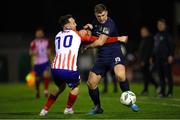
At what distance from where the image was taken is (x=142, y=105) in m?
15.4

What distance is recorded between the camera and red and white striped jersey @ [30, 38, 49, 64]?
20.3 m

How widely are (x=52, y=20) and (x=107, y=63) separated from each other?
2989cm

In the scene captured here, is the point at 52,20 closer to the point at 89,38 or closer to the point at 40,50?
the point at 40,50

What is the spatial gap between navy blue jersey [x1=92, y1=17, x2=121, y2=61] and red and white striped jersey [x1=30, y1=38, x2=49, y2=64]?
7.06 meters

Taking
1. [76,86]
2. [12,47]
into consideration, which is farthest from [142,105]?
[12,47]

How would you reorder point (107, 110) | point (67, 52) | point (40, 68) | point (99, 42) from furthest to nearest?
point (40, 68), point (107, 110), point (99, 42), point (67, 52)

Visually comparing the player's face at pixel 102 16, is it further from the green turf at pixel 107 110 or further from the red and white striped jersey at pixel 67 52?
the green turf at pixel 107 110

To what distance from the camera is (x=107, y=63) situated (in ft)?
43.7

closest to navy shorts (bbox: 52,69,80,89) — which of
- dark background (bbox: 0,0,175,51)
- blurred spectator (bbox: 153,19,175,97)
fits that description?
blurred spectator (bbox: 153,19,175,97)

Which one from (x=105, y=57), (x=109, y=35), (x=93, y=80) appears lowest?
(x=93, y=80)

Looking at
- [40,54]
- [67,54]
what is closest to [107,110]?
[67,54]

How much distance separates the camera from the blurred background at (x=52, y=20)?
37.6 m

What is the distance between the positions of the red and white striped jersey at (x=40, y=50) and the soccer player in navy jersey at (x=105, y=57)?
7051 mm

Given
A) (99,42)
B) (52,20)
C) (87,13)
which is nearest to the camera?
(99,42)
